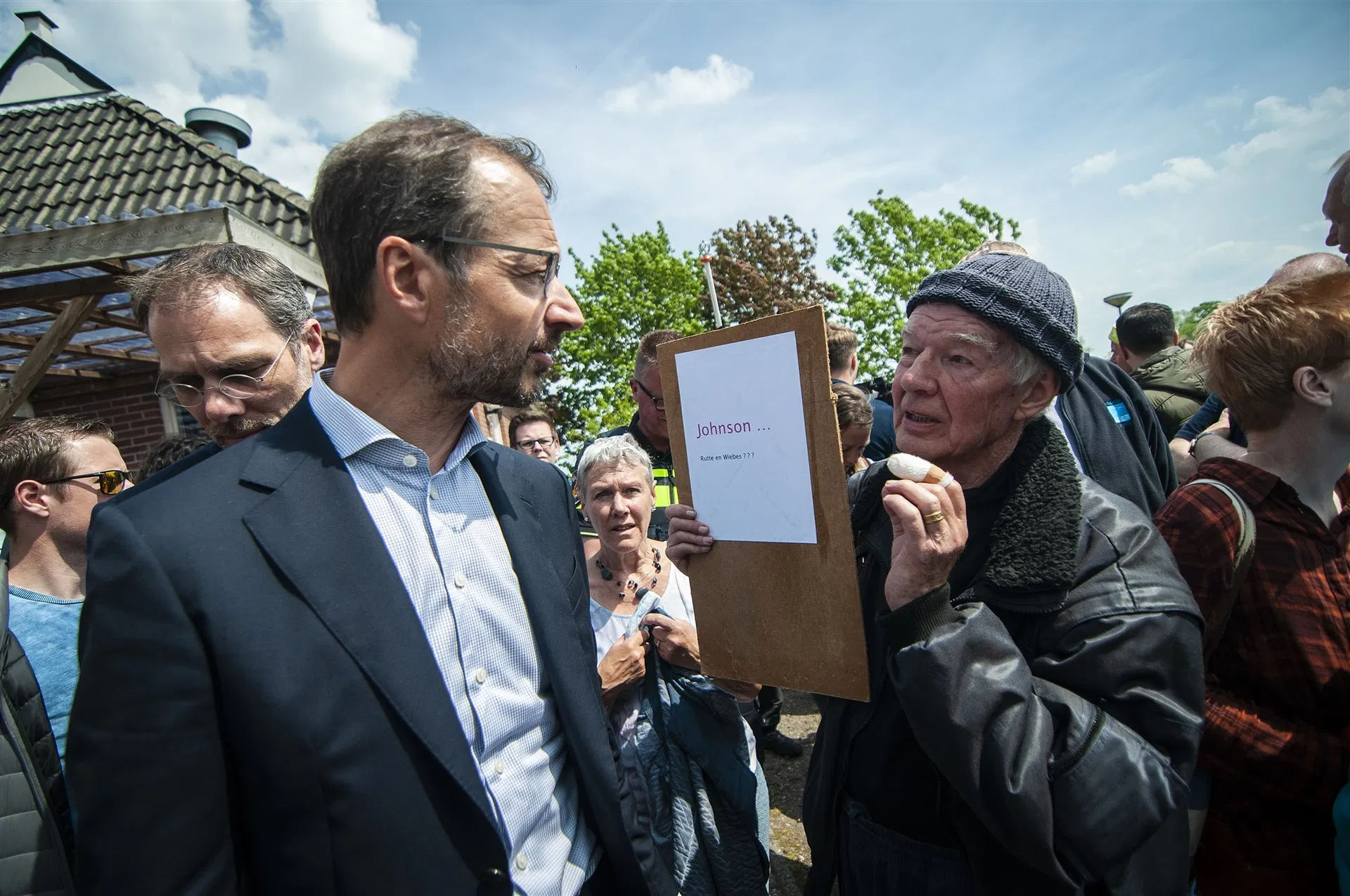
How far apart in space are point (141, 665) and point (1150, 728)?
181 cm

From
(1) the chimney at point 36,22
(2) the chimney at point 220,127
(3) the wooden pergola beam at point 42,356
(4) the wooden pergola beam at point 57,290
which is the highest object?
(1) the chimney at point 36,22

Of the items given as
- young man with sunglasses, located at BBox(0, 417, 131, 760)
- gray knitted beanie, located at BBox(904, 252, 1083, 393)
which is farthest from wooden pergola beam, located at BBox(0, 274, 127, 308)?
gray knitted beanie, located at BBox(904, 252, 1083, 393)

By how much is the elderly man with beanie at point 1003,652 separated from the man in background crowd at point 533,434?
4259 millimetres

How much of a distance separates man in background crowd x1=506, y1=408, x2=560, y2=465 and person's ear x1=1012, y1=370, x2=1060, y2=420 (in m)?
4.53

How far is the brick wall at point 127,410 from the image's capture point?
28.2 ft

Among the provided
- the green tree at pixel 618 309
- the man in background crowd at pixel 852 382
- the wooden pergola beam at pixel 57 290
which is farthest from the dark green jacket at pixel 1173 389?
the green tree at pixel 618 309

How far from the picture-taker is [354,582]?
4.05 ft

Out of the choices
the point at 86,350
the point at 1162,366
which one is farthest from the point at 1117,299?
the point at 86,350

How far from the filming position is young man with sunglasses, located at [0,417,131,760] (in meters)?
1.94

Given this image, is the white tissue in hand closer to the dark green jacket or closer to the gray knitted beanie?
the gray knitted beanie

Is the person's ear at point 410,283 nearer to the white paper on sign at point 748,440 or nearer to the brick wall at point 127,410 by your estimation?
the white paper on sign at point 748,440

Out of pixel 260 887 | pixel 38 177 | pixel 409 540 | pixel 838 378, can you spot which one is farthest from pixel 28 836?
pixel 38 177

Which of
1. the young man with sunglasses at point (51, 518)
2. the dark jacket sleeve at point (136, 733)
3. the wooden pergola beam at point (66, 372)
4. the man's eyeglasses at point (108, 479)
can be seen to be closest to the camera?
the dark jacket sleeve at point (136, 733)

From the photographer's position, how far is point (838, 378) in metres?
5.25
